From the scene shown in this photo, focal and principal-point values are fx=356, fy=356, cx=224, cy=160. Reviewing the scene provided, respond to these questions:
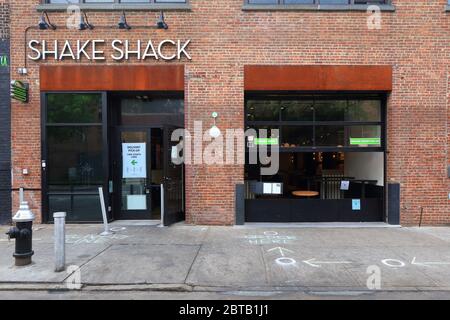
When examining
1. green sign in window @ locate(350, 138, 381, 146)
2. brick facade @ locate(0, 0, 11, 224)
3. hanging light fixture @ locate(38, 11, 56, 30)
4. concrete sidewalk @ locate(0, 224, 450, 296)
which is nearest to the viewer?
concrete sidewalk @ locate(0, 224, 450, 296)

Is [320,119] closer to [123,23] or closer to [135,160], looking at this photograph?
[135,160]

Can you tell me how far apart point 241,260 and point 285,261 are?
31.0 inches

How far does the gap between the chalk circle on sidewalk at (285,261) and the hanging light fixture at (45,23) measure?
318 inches

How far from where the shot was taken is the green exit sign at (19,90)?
9164 mm

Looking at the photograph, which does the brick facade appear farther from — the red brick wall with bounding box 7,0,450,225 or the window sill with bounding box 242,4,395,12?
the window sill with bounding box 242,4,395,12

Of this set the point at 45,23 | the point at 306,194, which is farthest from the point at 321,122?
the point at 45,23

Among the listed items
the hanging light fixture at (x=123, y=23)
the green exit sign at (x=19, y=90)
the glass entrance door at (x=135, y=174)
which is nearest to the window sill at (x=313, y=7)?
the hanging light fixture at (x=123, y=23)

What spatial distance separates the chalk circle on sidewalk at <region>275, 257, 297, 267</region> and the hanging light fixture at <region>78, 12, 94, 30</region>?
7516 millimetres

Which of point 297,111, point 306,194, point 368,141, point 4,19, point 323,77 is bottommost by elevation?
point 306,194

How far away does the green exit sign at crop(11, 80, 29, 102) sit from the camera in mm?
9164

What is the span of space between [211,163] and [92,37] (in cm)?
461

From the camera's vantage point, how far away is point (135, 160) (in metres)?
10.1

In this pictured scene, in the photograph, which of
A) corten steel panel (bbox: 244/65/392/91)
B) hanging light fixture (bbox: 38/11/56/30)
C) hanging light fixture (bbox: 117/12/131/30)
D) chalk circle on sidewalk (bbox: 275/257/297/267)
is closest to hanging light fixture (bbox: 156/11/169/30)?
hanging light fixture (bbox: 117/12/131/30)
